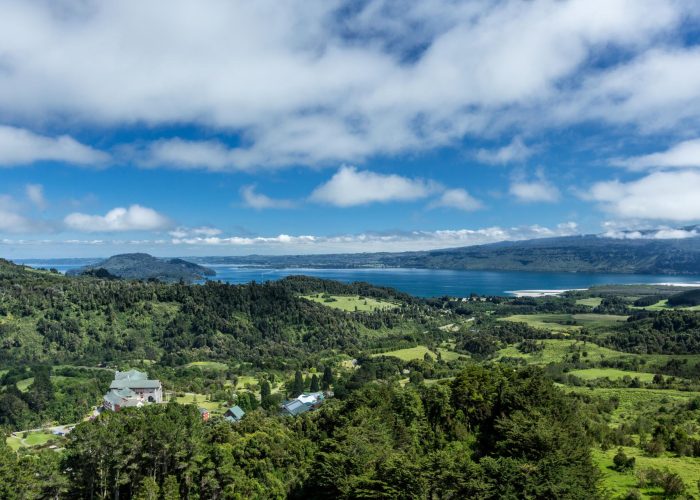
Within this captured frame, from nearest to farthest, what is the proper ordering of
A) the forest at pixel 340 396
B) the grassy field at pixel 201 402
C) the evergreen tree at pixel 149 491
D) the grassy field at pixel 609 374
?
the forest at pixel 340 396
the evergreen tree at pixel 149 491
the grassy field at pixel 609 374
the grassy field at pixel 201 402

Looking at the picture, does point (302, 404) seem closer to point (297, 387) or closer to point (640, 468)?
point (297, 387)

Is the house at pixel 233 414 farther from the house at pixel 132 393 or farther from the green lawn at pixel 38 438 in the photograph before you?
the green lawn at pixel 38 438

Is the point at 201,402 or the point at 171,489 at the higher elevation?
the point at 171,489

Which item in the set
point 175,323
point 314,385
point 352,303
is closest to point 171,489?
point 314,385

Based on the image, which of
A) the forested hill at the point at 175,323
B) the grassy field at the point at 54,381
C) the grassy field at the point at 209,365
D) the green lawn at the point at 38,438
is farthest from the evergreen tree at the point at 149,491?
A: the forested hill at the point at 175,323

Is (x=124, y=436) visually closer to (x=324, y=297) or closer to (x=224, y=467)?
(x=224, y=467)

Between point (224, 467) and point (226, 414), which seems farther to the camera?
point (226, 414)

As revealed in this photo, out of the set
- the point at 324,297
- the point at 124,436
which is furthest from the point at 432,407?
the point at 324,297
